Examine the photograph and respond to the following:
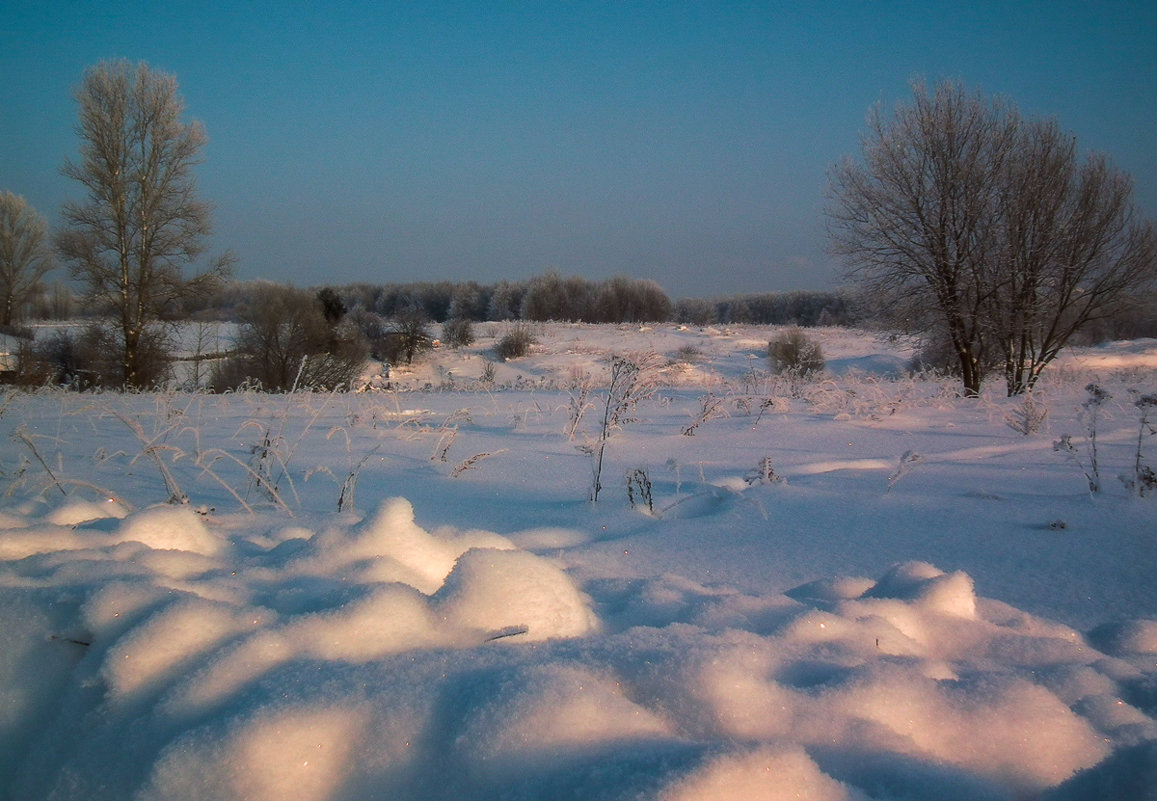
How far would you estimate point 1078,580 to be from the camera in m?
2.06

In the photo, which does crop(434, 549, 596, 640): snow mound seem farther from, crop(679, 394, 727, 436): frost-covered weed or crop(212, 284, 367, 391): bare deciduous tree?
crop(212, 284, 367, 391): bare deciduous tree

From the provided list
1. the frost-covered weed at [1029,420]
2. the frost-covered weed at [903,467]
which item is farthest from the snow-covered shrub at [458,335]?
the frost-covered weed at [903,467]

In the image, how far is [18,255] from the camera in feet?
103

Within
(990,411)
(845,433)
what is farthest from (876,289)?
(845,433)

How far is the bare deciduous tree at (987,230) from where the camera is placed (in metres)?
9.68

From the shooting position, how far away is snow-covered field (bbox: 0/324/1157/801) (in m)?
0.94

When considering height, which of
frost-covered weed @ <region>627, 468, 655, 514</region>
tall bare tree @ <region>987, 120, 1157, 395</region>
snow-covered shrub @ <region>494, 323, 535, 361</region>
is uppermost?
tall bare tree @ <region>987, 120, 1157, 395</region>

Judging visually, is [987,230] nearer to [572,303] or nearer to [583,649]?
[583,649]

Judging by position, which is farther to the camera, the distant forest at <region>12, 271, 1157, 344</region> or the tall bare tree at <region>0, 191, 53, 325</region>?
the distant forest at <region>12, 271, 1157, 344</region>

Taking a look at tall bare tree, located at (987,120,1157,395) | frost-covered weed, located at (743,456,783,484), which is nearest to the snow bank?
frost-covered weed, located at (743,456,783,484)

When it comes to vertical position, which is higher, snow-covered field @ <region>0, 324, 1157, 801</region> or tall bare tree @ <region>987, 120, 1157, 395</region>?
tall bare tree @ <region>987, 120, 1157, 395</region>

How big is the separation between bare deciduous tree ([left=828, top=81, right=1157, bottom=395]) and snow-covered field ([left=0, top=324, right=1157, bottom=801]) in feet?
26.6

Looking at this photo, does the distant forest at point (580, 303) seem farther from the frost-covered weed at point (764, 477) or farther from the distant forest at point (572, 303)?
the frost-covered weed at point (764, 477)

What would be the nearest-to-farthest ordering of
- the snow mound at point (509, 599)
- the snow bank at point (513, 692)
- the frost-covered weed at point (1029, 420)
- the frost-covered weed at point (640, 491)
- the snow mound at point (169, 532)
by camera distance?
the snow bank at point (513, 692)
the snow mound at point (509, 599)
the snow mound at point (169, 532)
the frost-covered weed at point (640, 491)
the frost-covered weed at point (1029, 420)
